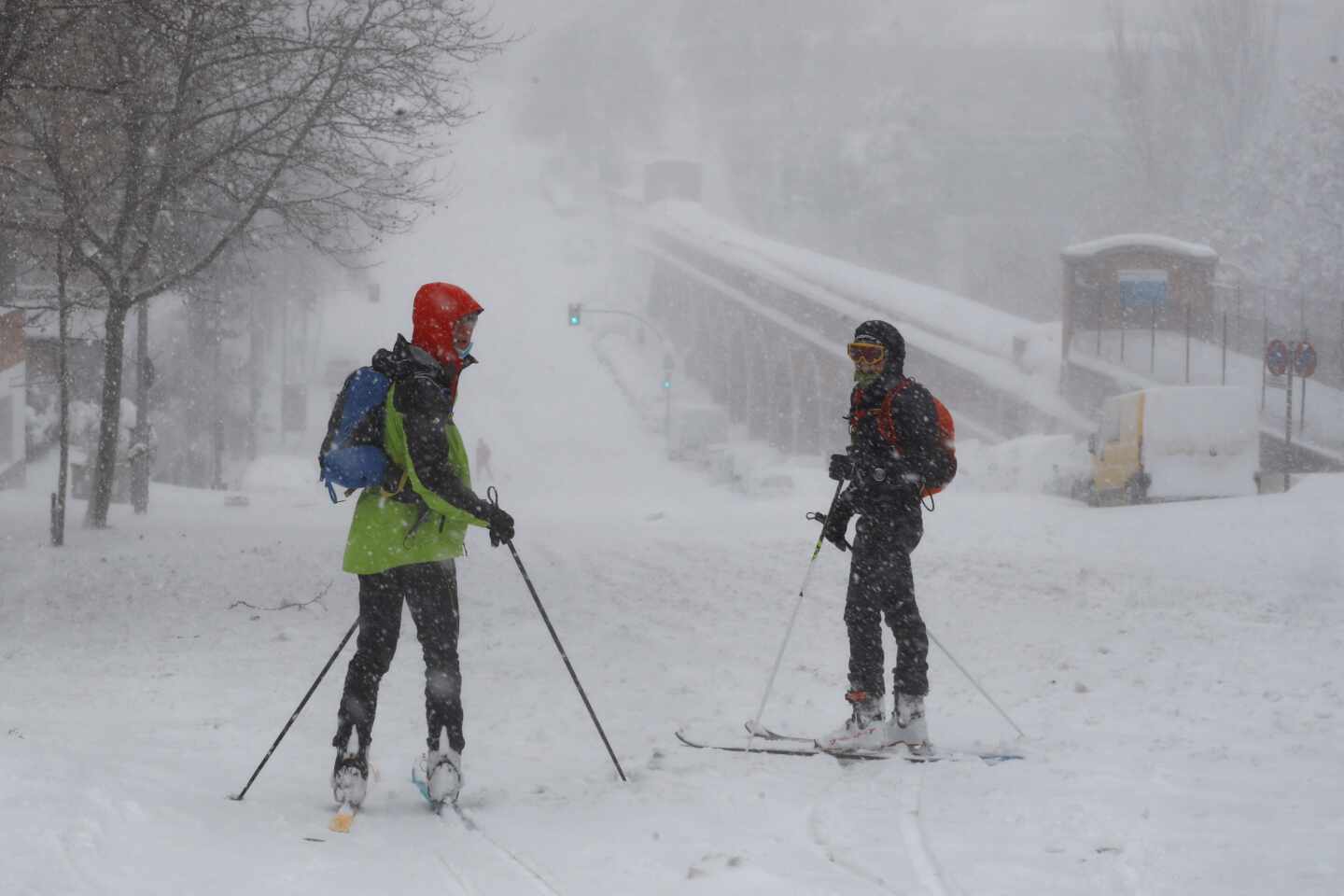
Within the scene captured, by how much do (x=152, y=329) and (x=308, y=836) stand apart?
4716 centimetres

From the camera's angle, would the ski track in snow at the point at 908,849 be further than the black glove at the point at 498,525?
No

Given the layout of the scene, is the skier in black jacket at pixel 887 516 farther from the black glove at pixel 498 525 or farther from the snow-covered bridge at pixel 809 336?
the snow-covered bridge at pixel 809 336

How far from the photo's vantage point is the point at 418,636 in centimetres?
547

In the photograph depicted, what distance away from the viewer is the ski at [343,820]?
509 cm

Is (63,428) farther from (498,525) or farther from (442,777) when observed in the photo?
(498,525)

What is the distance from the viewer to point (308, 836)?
16.3 feet

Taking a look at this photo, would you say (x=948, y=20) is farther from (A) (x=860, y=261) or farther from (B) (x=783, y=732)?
(B) (x=783, y=732)

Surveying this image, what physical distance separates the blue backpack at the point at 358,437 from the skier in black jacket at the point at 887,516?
2.13m

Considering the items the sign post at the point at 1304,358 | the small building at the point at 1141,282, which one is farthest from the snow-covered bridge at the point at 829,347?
the sign post at the point at 1304,358

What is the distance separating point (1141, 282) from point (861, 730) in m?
30.0

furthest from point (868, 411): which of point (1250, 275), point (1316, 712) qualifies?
point (1250, 275)

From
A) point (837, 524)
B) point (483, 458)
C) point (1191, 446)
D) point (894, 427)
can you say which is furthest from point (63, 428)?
point (483, 458)

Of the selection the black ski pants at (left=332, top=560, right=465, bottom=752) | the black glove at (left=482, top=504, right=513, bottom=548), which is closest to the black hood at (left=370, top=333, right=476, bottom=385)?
the black glove at (left=482, top=504, right=513, bottom=548)

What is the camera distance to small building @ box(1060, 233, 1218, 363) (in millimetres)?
34219
